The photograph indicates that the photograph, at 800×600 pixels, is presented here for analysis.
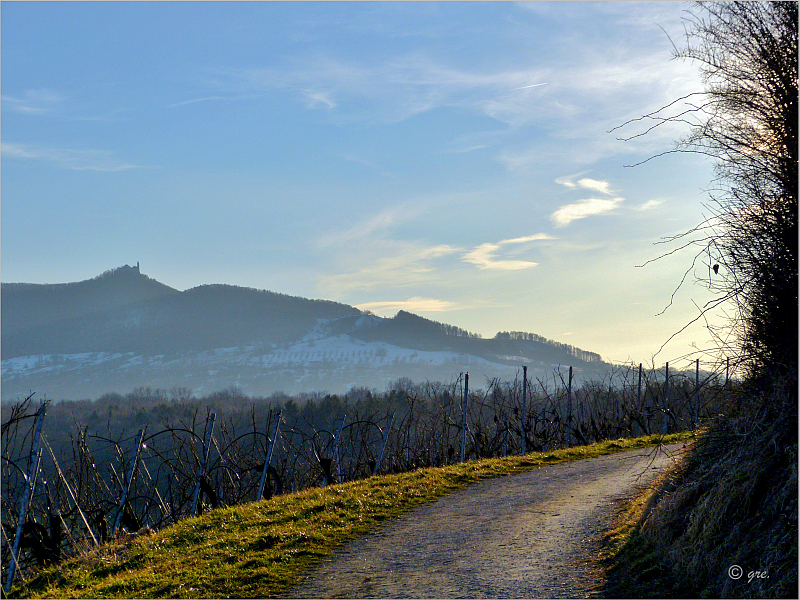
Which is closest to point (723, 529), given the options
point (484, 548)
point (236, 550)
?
point (484, 548)

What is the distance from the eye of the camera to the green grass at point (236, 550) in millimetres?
5938

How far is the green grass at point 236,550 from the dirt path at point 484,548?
0.33 m

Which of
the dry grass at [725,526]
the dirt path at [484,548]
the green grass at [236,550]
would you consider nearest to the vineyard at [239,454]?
the green grass at [236,550]

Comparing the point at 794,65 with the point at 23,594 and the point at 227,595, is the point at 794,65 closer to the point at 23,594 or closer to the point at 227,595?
the point at 227,595

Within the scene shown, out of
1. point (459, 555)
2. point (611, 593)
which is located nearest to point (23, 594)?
point (459, 555)

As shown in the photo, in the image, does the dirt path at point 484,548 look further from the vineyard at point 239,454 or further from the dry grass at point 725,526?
the vineyard at point 239,454

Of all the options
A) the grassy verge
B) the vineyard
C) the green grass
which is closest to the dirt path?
the green grass

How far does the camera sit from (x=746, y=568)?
4.66 metres

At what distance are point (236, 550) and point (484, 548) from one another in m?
2.83

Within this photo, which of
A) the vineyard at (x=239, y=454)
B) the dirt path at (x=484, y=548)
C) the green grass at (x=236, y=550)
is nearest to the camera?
the dirt path at (x=484, y=548)

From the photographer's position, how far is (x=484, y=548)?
267 inches

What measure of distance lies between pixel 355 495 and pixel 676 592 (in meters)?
5.64

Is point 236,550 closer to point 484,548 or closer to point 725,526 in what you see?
point 484,548

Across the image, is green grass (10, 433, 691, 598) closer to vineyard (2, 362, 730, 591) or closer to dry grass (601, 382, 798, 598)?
vineyard (2, 362, 730, 591)
